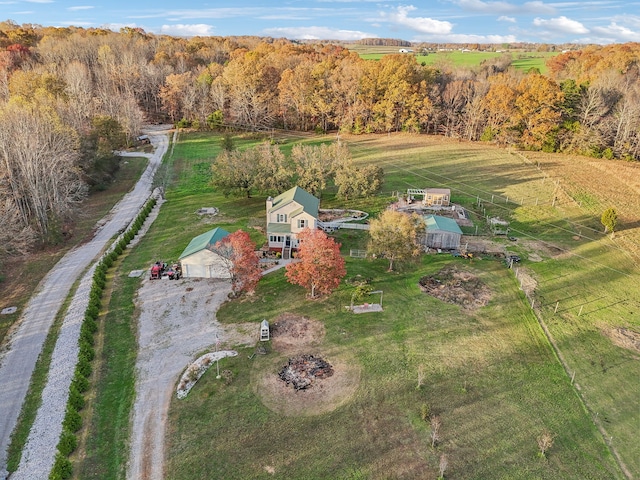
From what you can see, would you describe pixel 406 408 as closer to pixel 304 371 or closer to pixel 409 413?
pixel 409 413

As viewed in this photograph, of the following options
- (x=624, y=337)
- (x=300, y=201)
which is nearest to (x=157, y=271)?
(x=300, y=201)

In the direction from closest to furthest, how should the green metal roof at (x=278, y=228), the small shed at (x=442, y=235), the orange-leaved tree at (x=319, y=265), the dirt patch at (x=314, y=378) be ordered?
the dirt patch at (x=314, y=378)
the orange-leaved tree at (x=319, y=265)
the green metal roof at (x=278, y=228)
the small shed at (x=442, y=235)

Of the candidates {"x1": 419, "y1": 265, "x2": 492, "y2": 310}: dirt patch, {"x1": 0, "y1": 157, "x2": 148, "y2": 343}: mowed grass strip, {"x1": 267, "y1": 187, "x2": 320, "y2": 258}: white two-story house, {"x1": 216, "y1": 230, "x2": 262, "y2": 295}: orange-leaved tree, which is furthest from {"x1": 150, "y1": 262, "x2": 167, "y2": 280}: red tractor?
{"x1": 419, "y1": 265, "x2": 492, "y2": 310}: dirt patch

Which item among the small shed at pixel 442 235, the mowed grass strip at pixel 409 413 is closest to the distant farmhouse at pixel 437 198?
the small shed at pixel 442 235

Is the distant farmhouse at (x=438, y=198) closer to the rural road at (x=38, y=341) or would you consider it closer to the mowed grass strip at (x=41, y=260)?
the rural road at (x=38, y=341)

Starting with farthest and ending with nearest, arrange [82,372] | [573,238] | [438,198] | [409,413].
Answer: [438,198], [573,238], [82,372], [409,413]
